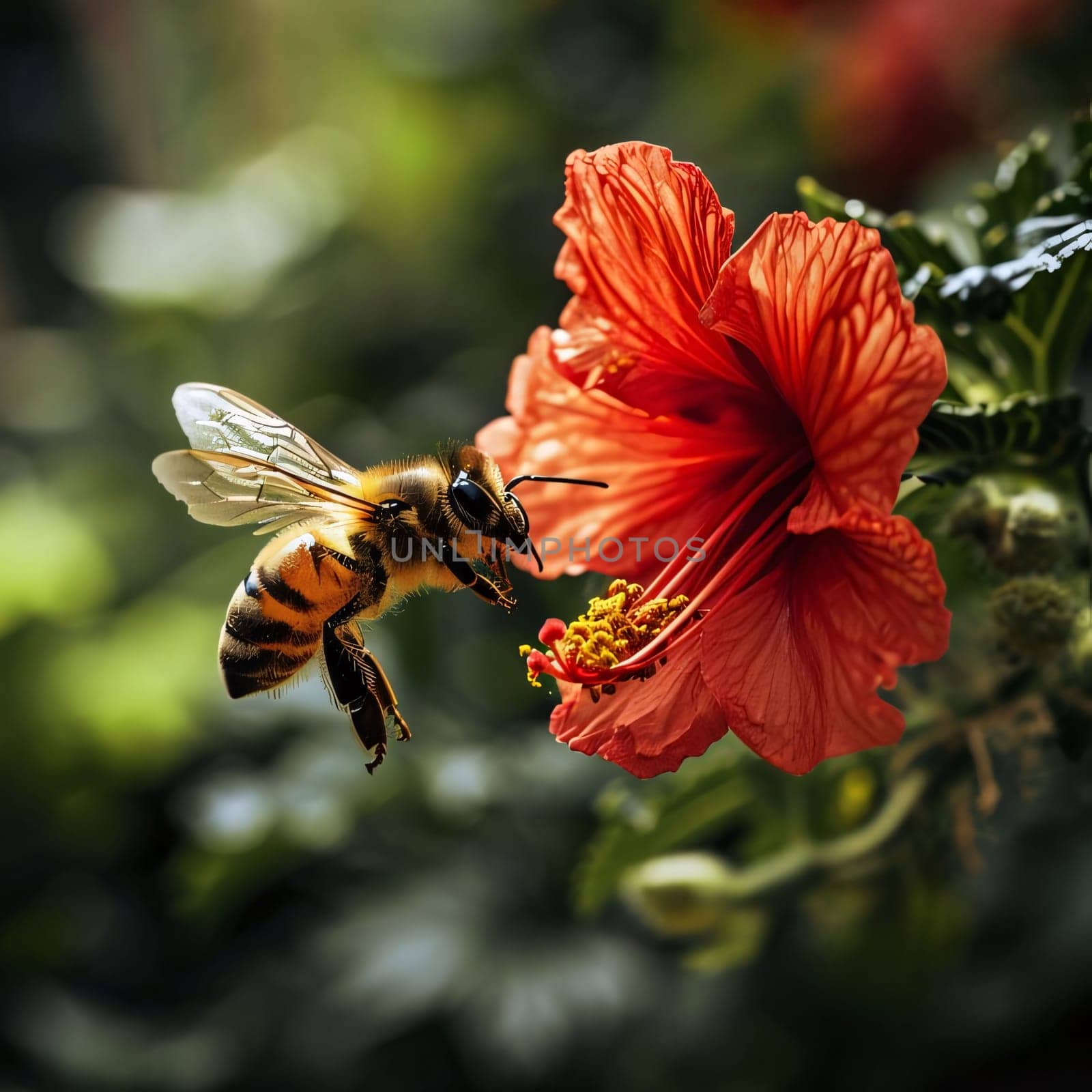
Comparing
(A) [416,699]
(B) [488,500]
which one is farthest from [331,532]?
(A) [416,699]

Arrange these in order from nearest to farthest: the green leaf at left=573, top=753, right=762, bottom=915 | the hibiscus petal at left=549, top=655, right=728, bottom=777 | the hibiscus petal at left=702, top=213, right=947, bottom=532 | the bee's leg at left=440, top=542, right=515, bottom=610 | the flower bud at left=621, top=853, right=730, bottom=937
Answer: the hibiscus petal at left=702, top=213, right=947, bottom=532
the hibiscus petal at left=549, top=655, right=728, bottom=777
the bee's leg at left=440, top=542, right=515, bottom=610
the green leaf at left=573, top=753, right=762, bottom=915
the flower bud at left=621, top=853, right=730, bottom=937

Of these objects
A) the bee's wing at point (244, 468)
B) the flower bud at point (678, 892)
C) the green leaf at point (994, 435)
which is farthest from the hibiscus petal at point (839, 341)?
the flower bud at point (678, 892)

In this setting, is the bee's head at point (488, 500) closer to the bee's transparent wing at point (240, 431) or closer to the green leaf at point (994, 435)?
the bee's transparent wing at point (240, 431)

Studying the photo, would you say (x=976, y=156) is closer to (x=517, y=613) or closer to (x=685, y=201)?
(x=517, y=613)

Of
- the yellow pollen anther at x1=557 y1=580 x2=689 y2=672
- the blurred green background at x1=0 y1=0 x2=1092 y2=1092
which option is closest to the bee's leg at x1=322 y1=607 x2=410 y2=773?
the yellow pollen anther at x1=557 y1=580 x2=689 y2=672

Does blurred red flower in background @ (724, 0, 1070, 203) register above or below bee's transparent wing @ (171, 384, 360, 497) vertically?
above

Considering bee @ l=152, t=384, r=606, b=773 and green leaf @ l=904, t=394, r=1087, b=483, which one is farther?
bee @ l=152, t=384, r=606, b=773

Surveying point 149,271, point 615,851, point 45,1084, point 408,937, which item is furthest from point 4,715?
point 615,851

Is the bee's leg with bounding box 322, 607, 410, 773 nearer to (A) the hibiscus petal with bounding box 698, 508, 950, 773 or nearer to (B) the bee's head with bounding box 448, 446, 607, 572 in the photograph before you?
(B) the bee's head with bounding box 448, 446, 607, 572

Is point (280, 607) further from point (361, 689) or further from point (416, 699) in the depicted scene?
point (416, 699)
